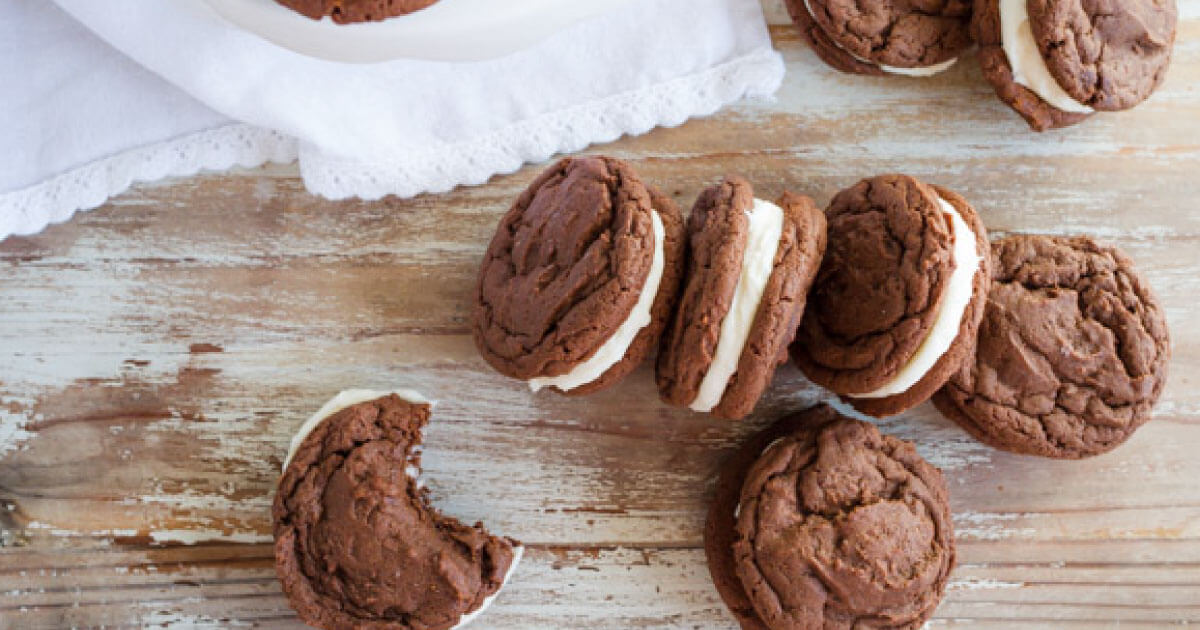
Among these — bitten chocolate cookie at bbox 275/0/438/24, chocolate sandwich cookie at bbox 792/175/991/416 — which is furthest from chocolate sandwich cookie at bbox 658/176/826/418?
bitten chocolate cookie at bbox 275/0/438/24

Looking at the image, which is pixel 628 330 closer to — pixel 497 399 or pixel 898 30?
pixel 497 399

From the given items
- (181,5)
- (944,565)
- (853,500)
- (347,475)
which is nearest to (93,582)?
(347,475)

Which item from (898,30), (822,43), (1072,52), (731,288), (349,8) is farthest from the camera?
(822,43)

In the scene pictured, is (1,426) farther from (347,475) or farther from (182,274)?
(347,475)

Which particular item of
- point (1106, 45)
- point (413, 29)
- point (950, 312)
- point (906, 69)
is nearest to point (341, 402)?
point (413, 29)

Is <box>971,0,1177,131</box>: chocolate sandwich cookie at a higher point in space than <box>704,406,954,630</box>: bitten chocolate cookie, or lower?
higher

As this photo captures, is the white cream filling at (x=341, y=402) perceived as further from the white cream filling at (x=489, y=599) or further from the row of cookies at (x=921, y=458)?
the row of cookies at (x=921, y=458)

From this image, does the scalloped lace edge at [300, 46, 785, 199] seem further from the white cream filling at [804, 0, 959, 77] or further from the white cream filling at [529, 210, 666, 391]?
the white cream filling at [529, 210, 666, 391]
